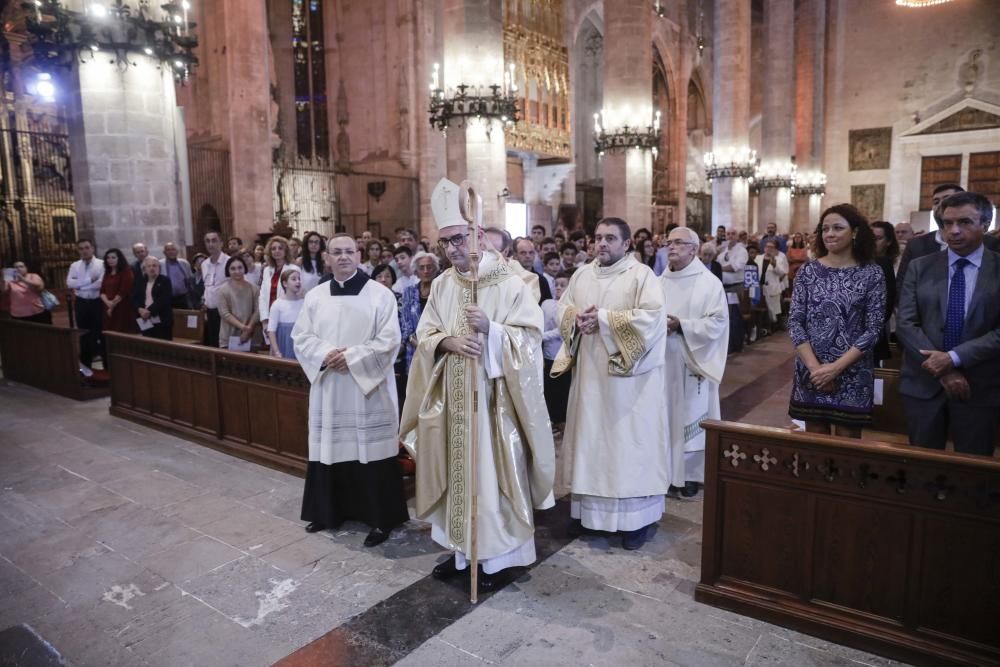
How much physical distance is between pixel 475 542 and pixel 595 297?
1709 millimetres

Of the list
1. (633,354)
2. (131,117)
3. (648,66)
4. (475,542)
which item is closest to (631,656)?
(475,542)

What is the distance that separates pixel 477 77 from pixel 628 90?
174 inches

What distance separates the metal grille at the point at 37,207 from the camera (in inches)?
624

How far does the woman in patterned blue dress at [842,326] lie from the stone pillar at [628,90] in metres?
10.4

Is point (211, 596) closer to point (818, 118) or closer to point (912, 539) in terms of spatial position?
point (912, 539)

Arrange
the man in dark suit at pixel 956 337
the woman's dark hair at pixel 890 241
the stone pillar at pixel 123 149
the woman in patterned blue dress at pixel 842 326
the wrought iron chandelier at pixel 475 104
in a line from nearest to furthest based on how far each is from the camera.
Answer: the man in dark suit at pixel 956 337 → the woman in patterned blue dress at pixel 842 326 → the woman's dark hair at pixel 890 241 → the stone pillar at pixel 123 149 → the wrought iron chandelier at pixel 475 104

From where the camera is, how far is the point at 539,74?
64.0ft

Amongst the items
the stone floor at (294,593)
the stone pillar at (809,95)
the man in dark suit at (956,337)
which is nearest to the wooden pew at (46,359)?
the stone floor at (294,593)

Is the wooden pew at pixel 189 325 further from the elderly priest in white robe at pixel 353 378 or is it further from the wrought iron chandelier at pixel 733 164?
the wrought iron chandelier at pixel 733 164

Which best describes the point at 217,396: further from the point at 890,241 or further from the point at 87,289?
the point at 890,241

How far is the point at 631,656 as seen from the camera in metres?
3.05

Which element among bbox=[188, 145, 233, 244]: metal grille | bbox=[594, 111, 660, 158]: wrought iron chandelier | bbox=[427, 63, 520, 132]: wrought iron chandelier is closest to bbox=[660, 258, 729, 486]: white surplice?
bbox=[427, 63, 520, 132]: wrought iron chandelier

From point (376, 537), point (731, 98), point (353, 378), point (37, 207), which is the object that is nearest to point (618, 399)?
point (353, 378)

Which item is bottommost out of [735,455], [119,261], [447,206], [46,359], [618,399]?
[46,359]
